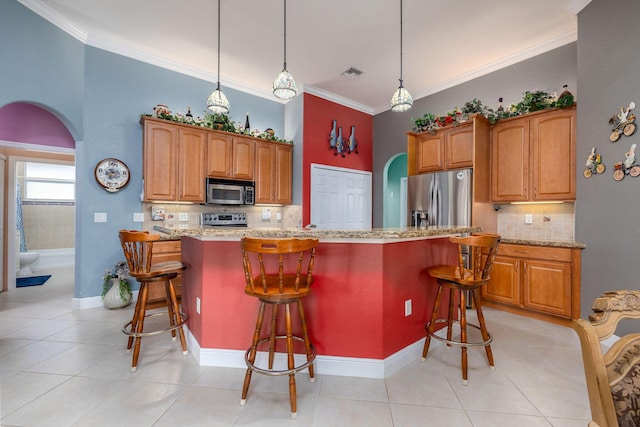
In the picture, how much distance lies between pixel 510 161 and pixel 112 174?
5062mm

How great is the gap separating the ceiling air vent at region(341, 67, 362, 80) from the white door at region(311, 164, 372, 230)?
149 cm

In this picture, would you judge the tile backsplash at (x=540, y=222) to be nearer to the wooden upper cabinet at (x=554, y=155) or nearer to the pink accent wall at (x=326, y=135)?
the wooden upper cabinet at (x=554, y=155)

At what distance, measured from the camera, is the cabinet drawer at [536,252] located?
115 inches

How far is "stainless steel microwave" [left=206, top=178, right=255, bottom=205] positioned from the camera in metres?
4.12

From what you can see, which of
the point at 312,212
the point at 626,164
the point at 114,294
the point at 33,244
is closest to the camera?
the point at 626,164

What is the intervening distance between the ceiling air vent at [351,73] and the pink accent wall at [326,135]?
0.69 meters

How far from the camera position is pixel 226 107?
2828mm

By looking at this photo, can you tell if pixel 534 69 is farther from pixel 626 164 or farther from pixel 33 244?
pixel 33 244

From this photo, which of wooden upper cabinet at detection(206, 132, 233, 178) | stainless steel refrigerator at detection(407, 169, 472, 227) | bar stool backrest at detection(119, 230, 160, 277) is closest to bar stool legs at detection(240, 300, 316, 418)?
bar stool backrest at detection(119, 230, 160, 277)

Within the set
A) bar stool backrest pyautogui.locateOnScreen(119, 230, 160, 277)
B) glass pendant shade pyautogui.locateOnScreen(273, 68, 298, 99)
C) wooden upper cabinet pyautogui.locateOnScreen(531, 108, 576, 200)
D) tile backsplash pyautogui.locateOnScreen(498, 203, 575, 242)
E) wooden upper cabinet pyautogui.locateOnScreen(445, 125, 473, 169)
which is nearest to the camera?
bar stool backrest pyautogui.locateOnScreen(119, 230, 160, 277)

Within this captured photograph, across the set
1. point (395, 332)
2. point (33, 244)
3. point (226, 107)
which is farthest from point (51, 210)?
point (395, 332)

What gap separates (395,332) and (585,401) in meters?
1.19

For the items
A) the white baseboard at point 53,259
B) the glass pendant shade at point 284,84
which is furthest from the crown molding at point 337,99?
the white baseboard at point 53,259

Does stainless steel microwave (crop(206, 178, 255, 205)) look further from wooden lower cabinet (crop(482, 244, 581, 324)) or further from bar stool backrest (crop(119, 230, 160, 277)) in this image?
wooden lower cabinet (crop(482, 244, 581, 324))
